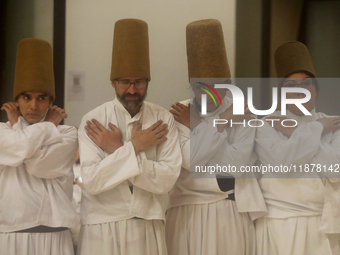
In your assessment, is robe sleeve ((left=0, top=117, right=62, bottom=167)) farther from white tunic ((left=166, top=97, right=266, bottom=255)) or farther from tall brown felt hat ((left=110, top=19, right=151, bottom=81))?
white tunic ((left=166, top=97, right=266, bottom=255))

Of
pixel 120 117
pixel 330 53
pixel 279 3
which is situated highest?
pixel 279 3

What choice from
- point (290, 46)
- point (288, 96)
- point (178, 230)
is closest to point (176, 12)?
point (290, 46)

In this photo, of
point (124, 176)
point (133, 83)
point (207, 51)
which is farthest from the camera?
point (207, 51)

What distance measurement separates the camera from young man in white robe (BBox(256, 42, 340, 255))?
195cm

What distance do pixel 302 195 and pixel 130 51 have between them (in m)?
1.31

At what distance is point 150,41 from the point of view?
7.45ft

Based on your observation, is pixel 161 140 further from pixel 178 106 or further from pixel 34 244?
pixel 34 244

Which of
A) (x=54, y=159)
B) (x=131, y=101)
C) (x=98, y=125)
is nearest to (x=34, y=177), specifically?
(x=54, y=159)

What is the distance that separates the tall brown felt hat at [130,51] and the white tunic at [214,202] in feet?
1.56

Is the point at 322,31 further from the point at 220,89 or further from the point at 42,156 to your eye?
the point at 42,156

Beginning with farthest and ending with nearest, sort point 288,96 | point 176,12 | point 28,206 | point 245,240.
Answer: point 176,12, point 288,96, point 245,240, point 28,206

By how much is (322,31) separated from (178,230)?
64.3 inches

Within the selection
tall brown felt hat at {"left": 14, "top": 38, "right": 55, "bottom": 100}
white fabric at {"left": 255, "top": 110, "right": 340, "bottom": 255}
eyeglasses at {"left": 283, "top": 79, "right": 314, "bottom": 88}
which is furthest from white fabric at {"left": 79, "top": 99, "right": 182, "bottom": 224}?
eyeglasses at {"left": 283, "top": 79, "right": 314, "bottom": 88}

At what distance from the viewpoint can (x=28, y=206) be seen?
186cm
